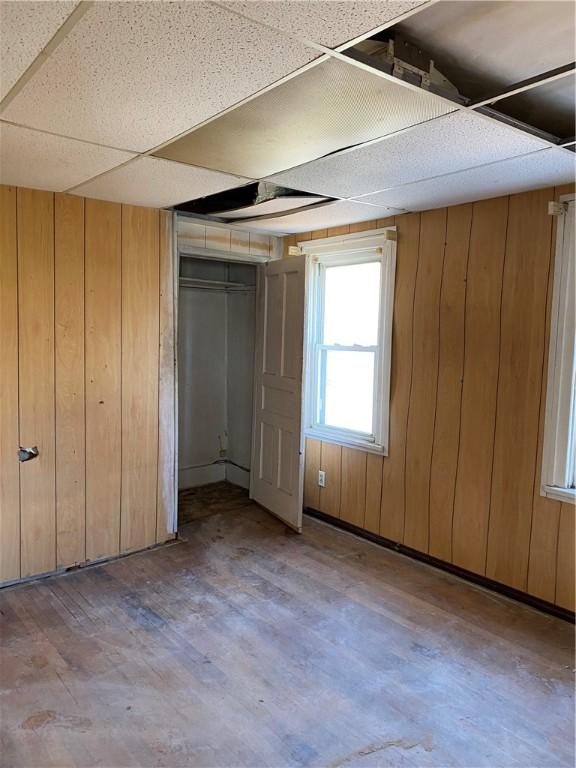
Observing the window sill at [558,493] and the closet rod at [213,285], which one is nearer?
the window sill at [558,493]

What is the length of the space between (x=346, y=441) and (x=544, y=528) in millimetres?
1579

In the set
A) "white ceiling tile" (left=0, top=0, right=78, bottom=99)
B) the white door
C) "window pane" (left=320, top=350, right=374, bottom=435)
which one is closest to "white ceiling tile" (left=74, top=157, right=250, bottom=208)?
"white ceiling tile" (left=0, top=0, right=78, bottom=99)

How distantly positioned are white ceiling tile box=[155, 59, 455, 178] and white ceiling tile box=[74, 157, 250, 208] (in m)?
0.15

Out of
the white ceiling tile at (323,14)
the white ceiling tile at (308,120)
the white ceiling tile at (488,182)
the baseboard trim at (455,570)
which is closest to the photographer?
the white ceiling tile at (323,14)

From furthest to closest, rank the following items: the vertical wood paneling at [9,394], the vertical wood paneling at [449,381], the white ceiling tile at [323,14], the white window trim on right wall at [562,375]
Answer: the vertical wood paneling at [449,381] → the vertical wood paneling at [9,394] → the white window trim on right wall at [562,375] → the white ceiling tile at [323,14]

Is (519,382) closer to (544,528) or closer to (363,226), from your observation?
(544,528)

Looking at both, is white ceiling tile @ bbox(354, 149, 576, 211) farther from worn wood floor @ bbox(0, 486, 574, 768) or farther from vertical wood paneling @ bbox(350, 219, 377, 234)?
worn wood floor @ bbox(0, 486, 574, 768)

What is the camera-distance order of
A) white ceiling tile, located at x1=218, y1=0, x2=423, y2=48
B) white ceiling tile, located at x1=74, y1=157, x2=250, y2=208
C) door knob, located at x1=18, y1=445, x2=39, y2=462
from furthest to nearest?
door knob, located at x1=18, y1=445, x2=39, y2=462 → white ceiling tile, located at x1=74, y1=157, x2=250, y2=208 → white ceiling tile, located at x1=218, y1=0, x2=423, y2=48

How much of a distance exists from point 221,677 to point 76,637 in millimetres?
812

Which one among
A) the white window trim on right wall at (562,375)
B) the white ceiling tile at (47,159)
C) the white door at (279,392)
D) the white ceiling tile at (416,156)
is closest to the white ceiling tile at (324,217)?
the white door at (279,392)

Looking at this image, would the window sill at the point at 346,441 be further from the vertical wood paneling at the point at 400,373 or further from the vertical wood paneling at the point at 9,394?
the vertical wood paneling at the point at 9,394

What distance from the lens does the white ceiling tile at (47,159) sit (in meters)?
2.31

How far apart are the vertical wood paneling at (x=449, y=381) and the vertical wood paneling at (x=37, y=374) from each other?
2.42 meters

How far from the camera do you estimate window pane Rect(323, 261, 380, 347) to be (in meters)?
4.06
